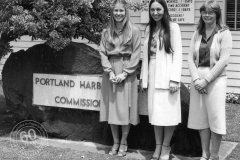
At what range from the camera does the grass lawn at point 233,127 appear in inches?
216

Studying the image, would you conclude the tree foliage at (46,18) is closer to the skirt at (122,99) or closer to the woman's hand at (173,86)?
the skirt at (122,99)

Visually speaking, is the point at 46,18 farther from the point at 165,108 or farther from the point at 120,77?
the point at 165,108

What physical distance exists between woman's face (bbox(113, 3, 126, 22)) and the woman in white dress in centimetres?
38

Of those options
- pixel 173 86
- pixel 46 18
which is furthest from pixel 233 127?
pixel 46 18

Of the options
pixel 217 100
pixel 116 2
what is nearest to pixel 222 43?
pixel 217 100

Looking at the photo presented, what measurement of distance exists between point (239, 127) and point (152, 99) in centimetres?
265

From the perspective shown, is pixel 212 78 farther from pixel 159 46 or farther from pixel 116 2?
pixel 116 2

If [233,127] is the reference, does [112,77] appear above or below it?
above

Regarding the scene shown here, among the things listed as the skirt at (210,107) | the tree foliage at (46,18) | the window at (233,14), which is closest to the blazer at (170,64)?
the skirt at (210,107)

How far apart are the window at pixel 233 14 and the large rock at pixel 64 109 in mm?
4101

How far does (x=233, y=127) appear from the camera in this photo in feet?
22.9

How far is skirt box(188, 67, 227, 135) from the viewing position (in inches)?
185

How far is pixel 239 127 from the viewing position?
6.98 m

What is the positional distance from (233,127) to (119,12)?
3.13 meters
